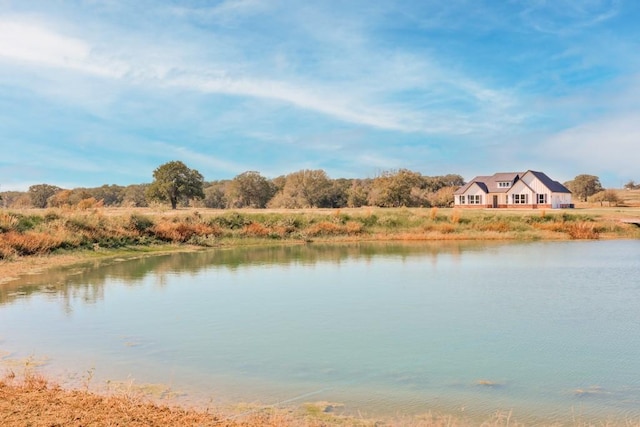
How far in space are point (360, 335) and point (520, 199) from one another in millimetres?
58639

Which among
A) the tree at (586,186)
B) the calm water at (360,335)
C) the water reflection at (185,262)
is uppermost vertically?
the tree at (586,186)

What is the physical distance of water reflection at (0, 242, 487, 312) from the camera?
16386mm

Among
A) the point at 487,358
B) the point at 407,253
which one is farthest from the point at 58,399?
the point at 407,253

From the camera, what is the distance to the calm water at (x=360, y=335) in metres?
7.37

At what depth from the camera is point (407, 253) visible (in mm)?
28141

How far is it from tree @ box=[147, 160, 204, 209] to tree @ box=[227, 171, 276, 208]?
15.3 metres

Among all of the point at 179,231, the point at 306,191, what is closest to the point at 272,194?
the point at 306,191

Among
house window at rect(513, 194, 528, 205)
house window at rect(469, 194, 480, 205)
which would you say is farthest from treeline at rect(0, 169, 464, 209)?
house window at rect(513, 194, 528, 205)

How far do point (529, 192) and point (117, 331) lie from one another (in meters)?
59.5

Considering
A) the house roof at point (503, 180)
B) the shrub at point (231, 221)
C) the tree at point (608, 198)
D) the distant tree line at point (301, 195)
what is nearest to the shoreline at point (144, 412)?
the shrub at point (231, 221)

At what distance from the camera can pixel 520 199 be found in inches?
2530

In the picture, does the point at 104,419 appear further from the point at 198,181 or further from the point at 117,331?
the point at 198,181

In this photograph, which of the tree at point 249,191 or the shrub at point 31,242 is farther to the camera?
the tree at point 249,191

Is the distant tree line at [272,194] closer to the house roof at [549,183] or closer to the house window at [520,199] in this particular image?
the house window at [520,199]
